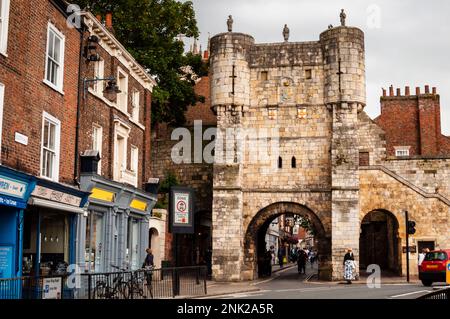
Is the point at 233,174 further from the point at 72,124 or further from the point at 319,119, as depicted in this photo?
the point at 72,124

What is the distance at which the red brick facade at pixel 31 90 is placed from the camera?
15289mm

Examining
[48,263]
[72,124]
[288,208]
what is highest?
[72,124]

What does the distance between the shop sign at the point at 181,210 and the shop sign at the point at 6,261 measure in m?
7.65

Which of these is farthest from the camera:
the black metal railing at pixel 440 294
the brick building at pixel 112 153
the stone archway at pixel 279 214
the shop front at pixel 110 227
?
the stone archway at pixel 279 214

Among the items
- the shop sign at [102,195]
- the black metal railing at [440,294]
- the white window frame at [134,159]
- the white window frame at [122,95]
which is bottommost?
the black metal railing at [440,294]

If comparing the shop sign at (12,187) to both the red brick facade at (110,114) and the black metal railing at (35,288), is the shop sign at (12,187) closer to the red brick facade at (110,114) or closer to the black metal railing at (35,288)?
the black metal railing at (35,288)

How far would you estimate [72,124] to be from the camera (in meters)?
19.5

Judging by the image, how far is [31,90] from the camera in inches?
648

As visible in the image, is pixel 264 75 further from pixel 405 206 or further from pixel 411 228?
pixel 411 228

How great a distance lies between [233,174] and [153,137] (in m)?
8.87

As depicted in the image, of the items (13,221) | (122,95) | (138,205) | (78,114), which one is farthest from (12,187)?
(138,205)

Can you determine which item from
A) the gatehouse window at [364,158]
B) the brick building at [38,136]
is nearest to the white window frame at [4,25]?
the brick building at [38,136]

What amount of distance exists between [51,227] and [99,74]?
6.13 meters
